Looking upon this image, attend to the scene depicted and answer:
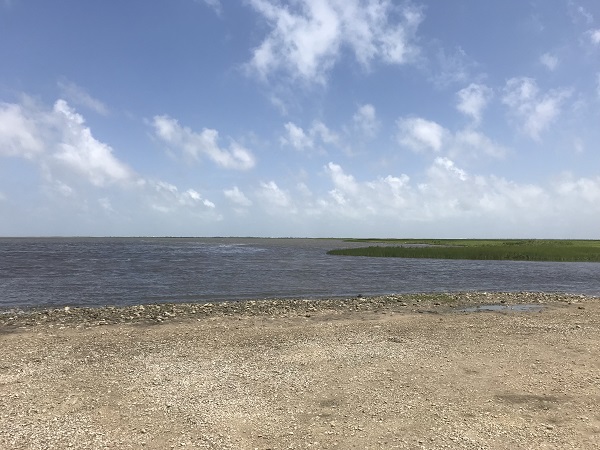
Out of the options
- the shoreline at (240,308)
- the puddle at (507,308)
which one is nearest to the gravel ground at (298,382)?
the shoreline at (240,308)

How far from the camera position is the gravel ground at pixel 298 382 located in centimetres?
1020

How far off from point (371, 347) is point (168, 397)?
30.3 ft

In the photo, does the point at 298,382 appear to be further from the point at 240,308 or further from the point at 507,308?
the point at 507,308

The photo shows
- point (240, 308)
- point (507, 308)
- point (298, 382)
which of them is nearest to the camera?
point (298, 382)

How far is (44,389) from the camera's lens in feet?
42.7

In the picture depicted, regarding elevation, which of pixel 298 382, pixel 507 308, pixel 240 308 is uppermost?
pixel 507 308

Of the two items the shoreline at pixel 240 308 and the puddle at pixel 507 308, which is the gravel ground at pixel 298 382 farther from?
the puddle at pixel 507 308

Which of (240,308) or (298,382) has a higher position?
(298,382)

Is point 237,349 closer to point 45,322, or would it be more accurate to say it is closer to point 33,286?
point 45,322

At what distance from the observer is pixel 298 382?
45.2 ft

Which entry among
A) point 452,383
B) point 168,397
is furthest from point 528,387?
point 168,397

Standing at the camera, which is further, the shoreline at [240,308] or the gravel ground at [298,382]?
the shoreline at [240,308]

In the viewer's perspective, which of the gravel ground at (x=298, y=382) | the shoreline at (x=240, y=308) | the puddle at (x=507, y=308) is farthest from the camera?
the puddle at (x=507, y=308)

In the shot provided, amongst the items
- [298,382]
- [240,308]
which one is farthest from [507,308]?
[298,382]
